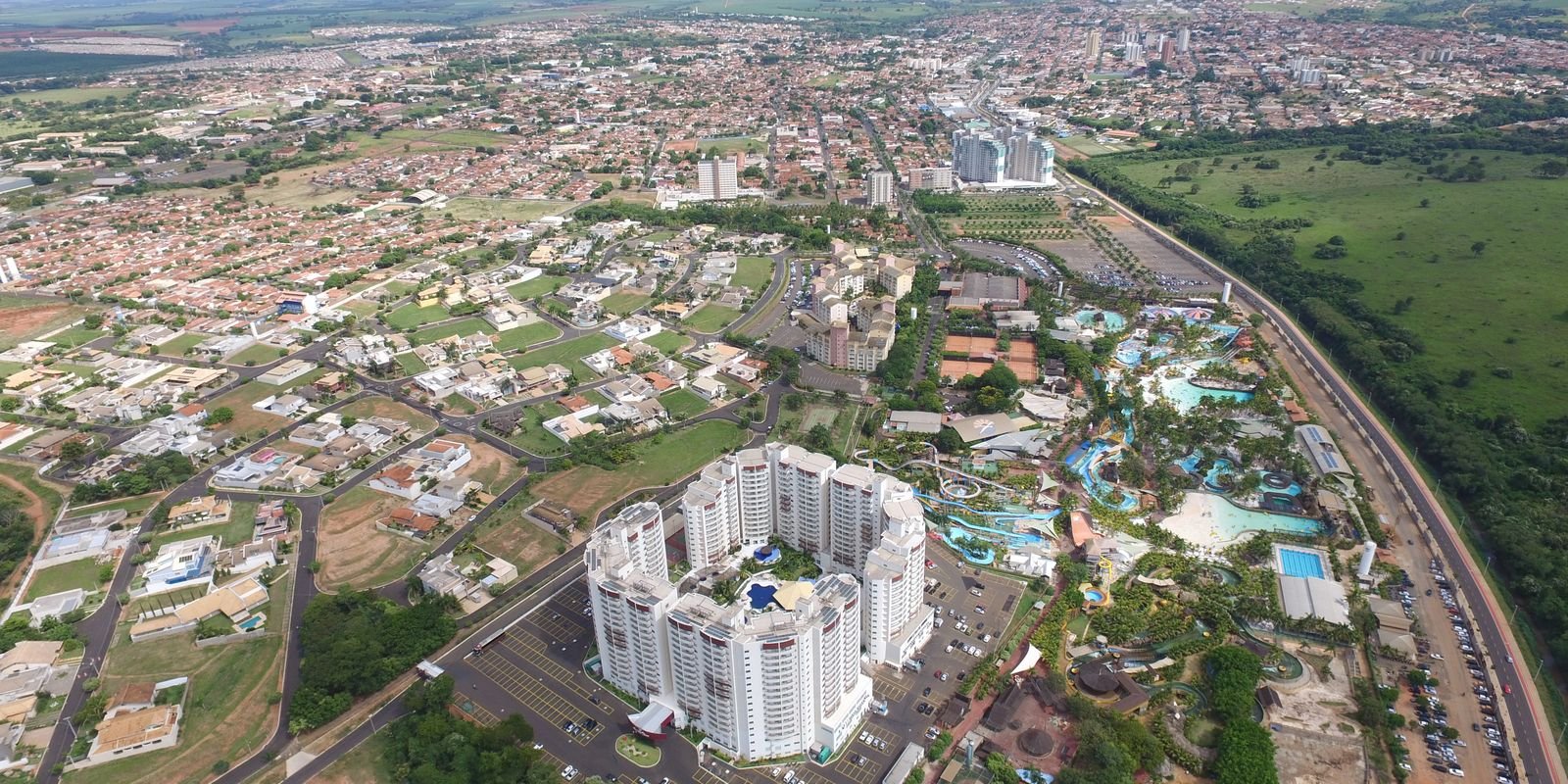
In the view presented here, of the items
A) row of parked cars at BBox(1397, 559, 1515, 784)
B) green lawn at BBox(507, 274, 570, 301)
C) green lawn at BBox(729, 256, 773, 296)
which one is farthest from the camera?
green lawn at BBox(729, 256, 773, 296)

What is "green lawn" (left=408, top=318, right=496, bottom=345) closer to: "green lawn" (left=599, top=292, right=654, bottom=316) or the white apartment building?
"green lawn" (left=599, top=292, right=654, bottom=316)

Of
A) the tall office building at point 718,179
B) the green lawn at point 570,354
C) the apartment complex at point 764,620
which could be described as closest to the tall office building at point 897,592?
the apartment complex at point 764,620

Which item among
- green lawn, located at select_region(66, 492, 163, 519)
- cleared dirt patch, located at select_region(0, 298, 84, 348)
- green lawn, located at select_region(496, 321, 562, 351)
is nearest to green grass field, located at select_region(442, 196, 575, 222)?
green lawn, located at select_region(496, 321, 562, 351)

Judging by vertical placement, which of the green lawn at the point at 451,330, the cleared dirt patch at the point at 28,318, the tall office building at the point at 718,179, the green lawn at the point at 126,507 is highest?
the tall office building at the point at 718,179

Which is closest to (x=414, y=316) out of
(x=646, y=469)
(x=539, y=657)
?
(x=646, y=469)

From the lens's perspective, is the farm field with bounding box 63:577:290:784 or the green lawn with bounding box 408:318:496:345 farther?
the green lawn with bounding box 408:318:496:345

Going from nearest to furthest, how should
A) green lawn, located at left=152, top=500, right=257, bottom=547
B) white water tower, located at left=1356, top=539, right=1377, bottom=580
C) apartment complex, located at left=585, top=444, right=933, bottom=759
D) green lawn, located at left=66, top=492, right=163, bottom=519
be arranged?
apartment complex, located at left=585, top=444, right=933, bottom=759
white water tower, located at left=1356, top=539, right=1377, bottom=580
green lawn, located at left=152, top=500, right=257, bottom=547
green lawn, located at left=66, top=492, right=163, bottom=519

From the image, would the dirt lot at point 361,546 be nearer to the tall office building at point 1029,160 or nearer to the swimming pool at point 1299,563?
the swimming pool at point 1299,563
